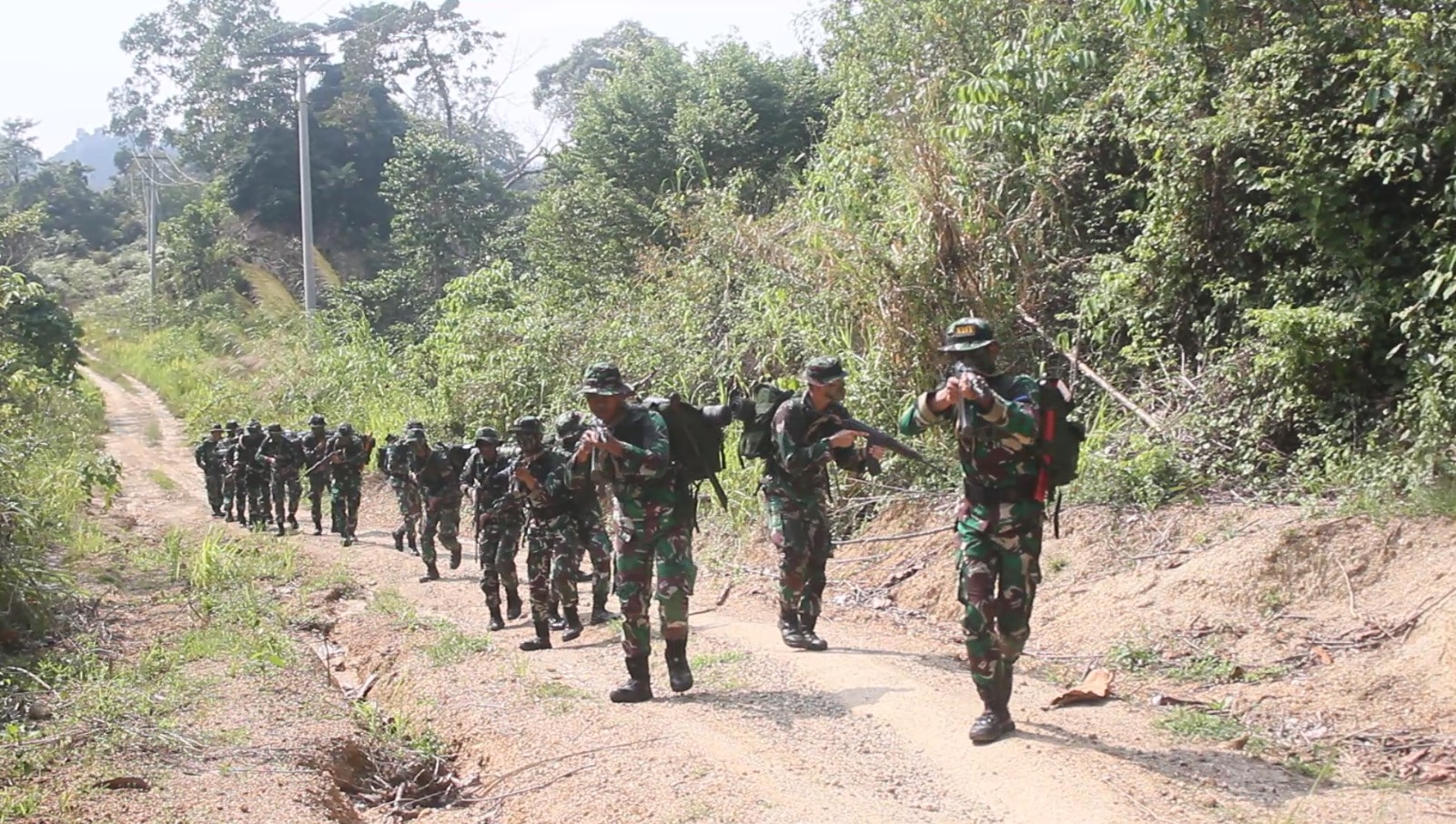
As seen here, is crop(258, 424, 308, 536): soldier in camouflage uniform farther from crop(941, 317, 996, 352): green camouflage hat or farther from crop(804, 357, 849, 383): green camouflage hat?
crop(941, 317, 996, 352): green camouflage hat

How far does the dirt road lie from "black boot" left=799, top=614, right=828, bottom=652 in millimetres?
135

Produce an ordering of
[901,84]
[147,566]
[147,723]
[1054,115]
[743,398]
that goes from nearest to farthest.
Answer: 1. [147,723]
2. [743,398]
3. [1054,115]
4. [147,566]
5. [901,84]

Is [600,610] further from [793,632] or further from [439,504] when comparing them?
[439,504]

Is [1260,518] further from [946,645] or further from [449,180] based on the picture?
[449,180]

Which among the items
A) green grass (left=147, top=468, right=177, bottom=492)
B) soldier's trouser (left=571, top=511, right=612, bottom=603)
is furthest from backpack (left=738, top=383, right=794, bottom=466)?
green grass (left=147, top=468, right=177, bottom=492)

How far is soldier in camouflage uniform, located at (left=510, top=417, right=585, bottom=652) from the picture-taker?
8516 millimetres

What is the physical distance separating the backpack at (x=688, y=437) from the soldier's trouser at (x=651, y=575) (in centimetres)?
34

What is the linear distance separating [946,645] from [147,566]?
9.58 metres

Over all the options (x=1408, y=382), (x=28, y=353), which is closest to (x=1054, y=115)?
(x=1408, y=382)

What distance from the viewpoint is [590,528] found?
9.17m

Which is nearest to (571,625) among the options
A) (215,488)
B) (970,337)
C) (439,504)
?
(439,504)

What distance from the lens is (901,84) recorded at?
15039mm

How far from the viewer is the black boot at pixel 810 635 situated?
25.2ft

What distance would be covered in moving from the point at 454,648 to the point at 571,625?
0.97 m
